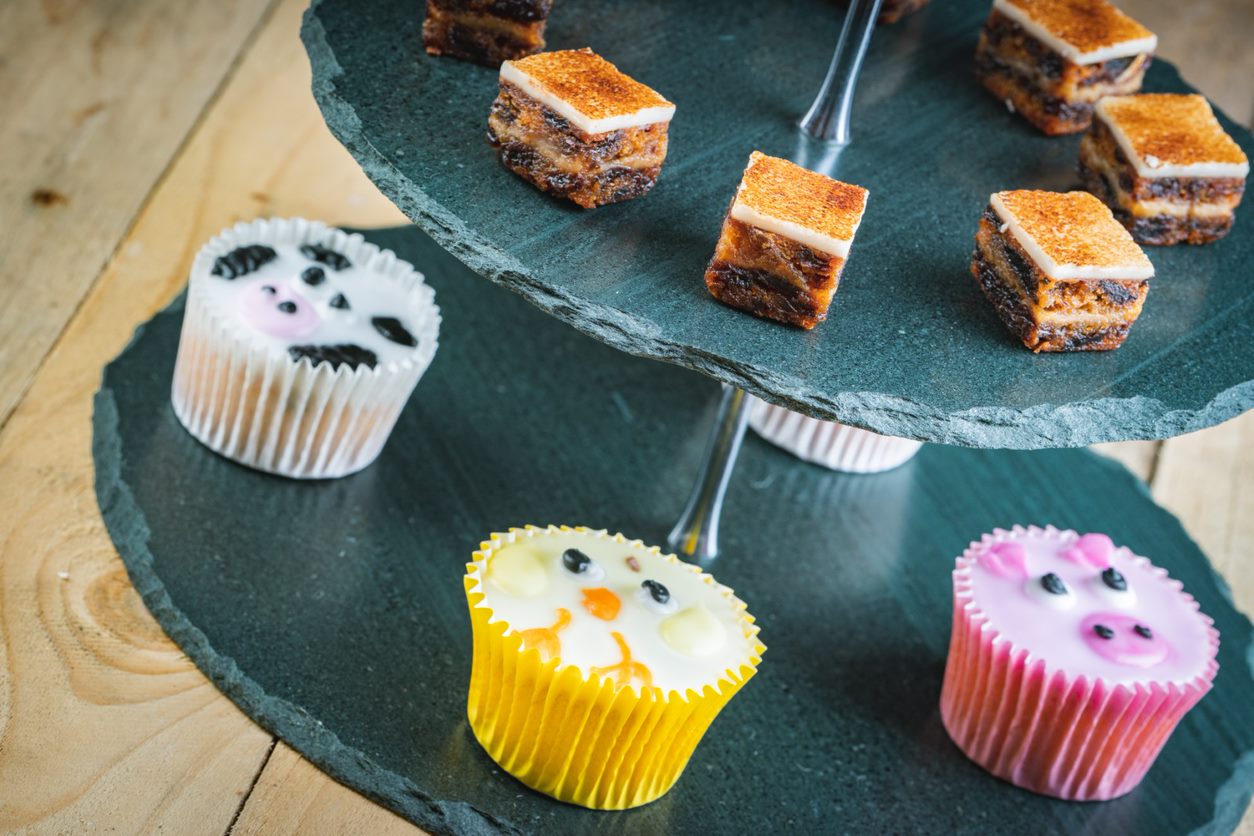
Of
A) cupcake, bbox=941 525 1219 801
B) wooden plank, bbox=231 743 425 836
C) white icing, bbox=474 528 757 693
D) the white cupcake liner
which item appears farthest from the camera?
the white cupcake liner

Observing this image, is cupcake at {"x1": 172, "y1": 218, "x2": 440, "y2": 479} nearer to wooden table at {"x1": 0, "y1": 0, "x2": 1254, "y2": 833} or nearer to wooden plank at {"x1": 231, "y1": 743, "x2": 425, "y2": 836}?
wooden table at {"x1": 0, "y1": 0, "x2": 1254, "y2": 833}

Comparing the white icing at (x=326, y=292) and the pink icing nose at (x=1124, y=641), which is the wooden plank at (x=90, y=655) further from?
the pink icing nose at (x=1124, y=641)

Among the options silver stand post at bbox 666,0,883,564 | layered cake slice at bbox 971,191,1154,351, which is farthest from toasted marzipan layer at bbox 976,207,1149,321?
silver stand post at bbox 666,0,883,564

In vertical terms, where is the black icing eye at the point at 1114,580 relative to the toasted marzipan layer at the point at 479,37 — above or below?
below

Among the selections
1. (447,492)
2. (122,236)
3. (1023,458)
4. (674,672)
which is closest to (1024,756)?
(674,672)

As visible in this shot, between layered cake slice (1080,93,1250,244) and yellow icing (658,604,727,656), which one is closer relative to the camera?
yellow icing (658,604,727,656)

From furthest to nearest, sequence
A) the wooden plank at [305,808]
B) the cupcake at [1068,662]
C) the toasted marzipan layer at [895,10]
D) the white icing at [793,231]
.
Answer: the toasted marzipan layer at [895,10] → the cupcake at [1068,662] → the wooden plank at [305,808] → the white icing at [793,231]

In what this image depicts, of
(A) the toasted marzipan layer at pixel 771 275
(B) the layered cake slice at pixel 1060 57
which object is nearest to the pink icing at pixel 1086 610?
(A) the toasted marzipan layer at pixel 771 275
